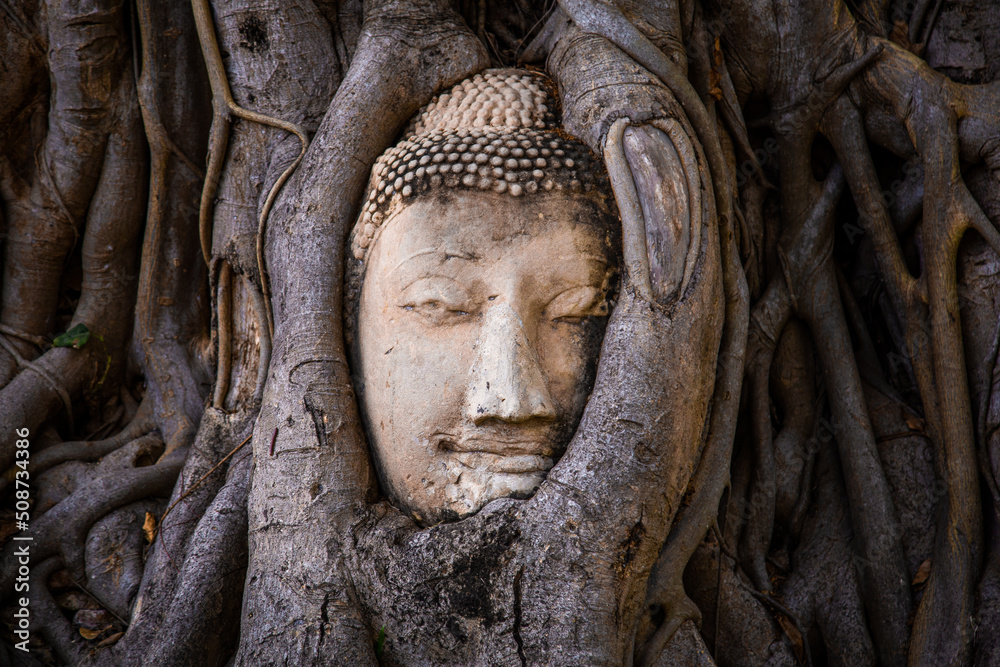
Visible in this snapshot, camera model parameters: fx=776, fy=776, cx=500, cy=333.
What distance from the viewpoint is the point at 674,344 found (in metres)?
2.16

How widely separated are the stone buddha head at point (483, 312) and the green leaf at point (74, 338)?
5.21 feet

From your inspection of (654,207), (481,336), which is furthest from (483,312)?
(654,207)

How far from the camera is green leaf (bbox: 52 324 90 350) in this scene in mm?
3221

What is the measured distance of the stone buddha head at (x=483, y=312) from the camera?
7.14 ft

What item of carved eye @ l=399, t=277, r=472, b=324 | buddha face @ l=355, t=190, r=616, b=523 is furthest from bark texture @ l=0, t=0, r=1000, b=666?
carved eye @ l=399, t=277, r=472, b=324

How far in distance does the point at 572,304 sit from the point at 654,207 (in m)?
0.36

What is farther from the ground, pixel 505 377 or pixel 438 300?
pixel 438 300

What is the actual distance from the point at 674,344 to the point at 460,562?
0.83 m

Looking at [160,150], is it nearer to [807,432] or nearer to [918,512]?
[807,432]

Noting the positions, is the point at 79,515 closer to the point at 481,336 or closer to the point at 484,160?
the point at 481,336

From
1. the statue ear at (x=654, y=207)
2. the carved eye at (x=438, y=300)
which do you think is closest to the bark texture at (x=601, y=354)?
the statue ear at (x=654, y=207)

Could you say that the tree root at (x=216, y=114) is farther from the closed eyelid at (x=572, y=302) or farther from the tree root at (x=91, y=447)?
the closed eyelid at (x=572, y=302)

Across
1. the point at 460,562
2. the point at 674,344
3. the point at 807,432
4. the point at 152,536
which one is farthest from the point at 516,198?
the point at 152,536

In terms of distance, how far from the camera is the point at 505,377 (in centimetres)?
212
